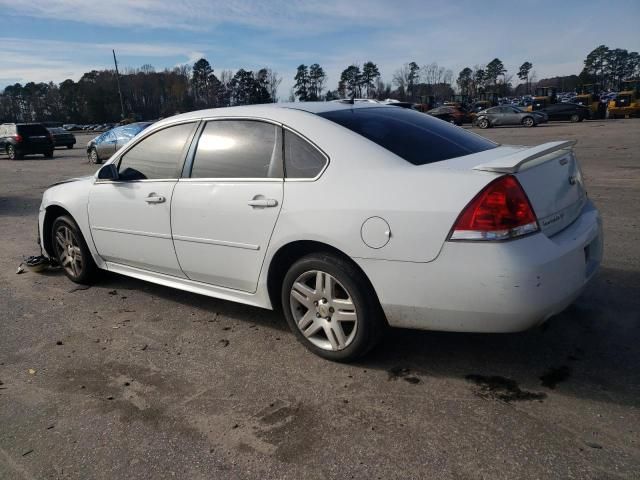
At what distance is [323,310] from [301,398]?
0.56 meters

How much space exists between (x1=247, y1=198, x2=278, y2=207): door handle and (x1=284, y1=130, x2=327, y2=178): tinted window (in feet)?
0.62

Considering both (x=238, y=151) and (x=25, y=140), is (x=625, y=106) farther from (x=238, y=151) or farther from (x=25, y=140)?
(x=238, y=151)

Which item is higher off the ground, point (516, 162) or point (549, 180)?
point (516, 162)

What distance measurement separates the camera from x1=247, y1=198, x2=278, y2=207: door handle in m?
3.26

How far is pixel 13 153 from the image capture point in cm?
2442

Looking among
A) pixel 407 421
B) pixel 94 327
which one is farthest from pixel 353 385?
pixel 94 327

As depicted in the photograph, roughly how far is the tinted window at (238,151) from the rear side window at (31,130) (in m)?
24.6

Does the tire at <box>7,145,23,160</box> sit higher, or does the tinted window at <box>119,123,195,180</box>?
the tinted window at <box>119,123,195,180</box>

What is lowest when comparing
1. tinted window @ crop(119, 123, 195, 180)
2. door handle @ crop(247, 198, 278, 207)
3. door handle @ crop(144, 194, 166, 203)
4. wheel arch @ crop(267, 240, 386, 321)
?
wheel arch @ crop(267, 240, 386, 321)

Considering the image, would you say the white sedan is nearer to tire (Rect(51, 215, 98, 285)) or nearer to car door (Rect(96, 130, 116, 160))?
tire (Rect(51, 215, 98, 285))

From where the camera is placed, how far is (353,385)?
2975 millimetres

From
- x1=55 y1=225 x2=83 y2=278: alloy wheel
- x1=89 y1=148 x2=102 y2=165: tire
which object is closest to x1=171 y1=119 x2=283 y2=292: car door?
x1=55 y1=225 x2=83 y2=278: alloy wheel

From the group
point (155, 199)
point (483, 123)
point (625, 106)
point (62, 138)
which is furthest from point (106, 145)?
point (625, 106)

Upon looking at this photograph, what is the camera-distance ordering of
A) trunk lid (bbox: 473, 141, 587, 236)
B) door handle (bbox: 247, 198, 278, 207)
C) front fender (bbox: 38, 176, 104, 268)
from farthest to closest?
front fender (bbox: 38, 176, 104, 268)
door handle (bbox: 247, 198, 278, 207)
trunk lid (bbox: 473, 141, 587, 236)
